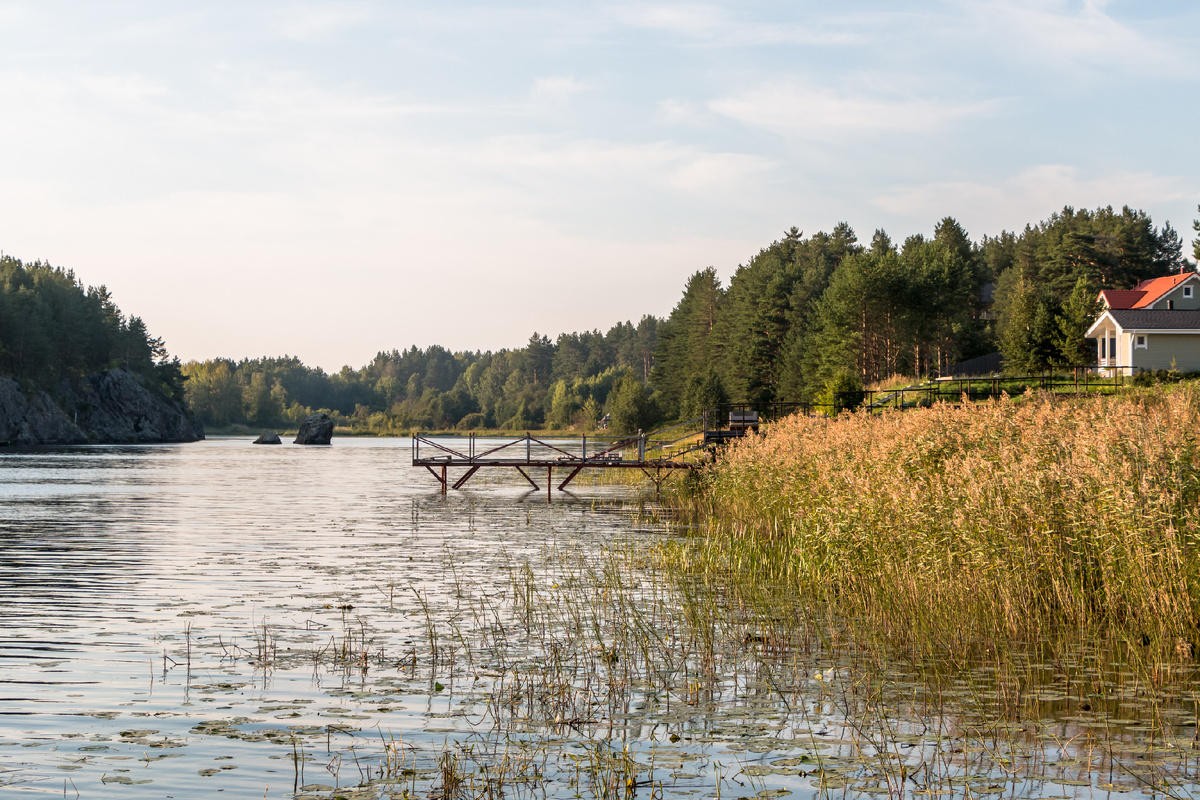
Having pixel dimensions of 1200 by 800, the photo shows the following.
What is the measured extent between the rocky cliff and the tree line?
2.12m

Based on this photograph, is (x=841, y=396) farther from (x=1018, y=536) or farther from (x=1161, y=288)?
(x=1018, y=536)

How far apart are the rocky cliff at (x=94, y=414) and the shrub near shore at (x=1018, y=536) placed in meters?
103

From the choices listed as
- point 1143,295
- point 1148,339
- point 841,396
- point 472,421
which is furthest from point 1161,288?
point 472,421

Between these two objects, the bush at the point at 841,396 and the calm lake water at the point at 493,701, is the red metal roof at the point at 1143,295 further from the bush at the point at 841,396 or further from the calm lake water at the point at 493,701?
the calm lake water at the point at 493,701


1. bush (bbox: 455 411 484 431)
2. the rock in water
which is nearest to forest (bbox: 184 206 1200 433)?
the rock in water

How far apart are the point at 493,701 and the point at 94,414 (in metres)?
122

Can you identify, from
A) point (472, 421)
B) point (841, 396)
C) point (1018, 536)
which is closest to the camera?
point (1018, 536)

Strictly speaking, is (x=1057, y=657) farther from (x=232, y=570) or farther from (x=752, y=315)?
(x=752, y=315)

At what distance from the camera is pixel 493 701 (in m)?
9.01

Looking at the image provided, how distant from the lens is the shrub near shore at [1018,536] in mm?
10594

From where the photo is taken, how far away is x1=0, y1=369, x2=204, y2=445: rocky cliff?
9956 centimetres

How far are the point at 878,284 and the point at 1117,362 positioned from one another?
17.8 meters

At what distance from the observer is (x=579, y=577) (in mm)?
16531

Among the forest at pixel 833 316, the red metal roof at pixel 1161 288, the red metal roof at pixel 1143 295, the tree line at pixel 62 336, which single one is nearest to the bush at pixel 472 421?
the forest at pixel 833 316
